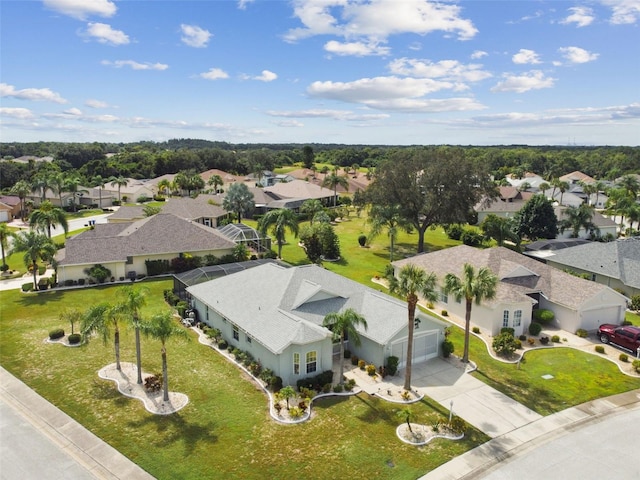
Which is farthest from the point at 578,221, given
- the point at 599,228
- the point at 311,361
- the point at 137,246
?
the point at 137,246

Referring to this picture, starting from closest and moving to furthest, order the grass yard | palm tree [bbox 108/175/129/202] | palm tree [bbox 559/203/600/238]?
the grass yard < palm tree [bbox 559/203/600/238] < palm tree [bbox 108/175/129/202]

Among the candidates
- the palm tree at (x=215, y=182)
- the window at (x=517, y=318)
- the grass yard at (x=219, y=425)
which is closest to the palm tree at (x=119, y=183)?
the palm tree at (x=215, y=182)

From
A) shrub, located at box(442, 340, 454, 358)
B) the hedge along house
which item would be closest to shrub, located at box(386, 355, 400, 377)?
the hedge along house

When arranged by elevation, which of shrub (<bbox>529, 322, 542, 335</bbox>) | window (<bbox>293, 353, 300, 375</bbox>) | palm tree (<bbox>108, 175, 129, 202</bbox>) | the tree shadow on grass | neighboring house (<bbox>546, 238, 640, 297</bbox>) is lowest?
the tree shadow on grass

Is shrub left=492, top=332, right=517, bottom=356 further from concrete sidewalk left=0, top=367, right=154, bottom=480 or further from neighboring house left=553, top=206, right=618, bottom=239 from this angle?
neighboring house left=553, top=206, right=618, bottom=239

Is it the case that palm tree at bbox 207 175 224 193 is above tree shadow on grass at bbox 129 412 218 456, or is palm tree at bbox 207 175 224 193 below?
above

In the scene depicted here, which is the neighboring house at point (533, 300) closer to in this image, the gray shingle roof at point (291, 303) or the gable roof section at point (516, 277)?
the gable roof section at point (516, 277)

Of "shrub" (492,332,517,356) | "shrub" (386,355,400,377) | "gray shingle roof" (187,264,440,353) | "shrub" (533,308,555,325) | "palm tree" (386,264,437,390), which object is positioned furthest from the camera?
"shrub" (533,308,555,325)
